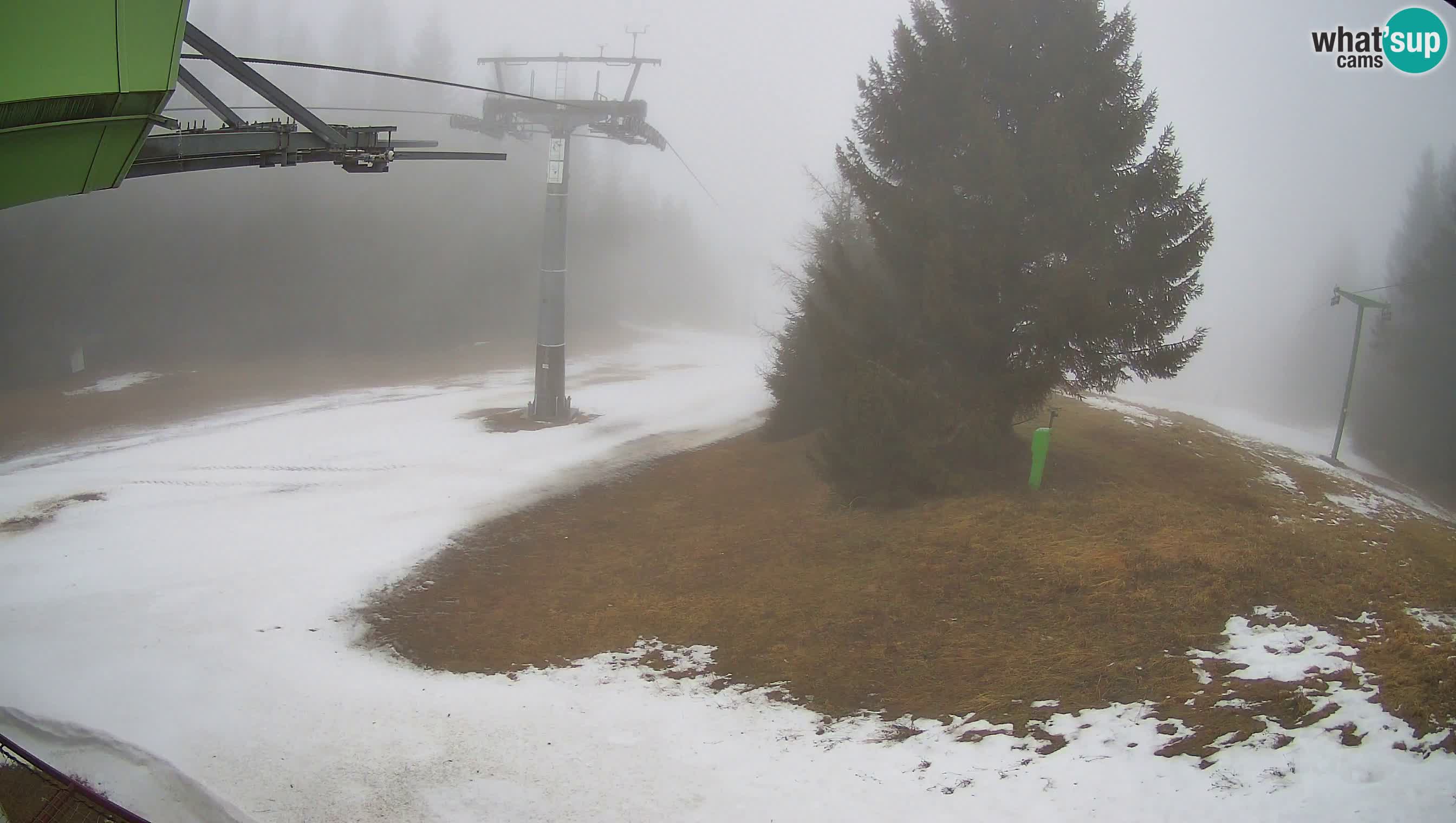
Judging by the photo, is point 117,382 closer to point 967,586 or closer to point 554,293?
point 554,293

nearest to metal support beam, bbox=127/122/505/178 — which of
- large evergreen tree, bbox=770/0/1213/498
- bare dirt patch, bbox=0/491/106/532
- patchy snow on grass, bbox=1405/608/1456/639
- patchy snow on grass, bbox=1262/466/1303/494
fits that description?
large evergreen tree, bbox=770/0/1213/498

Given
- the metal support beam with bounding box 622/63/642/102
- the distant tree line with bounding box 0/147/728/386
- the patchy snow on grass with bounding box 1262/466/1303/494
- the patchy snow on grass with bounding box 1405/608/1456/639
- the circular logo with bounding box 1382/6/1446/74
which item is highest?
the metal support beam with bounding box 622/63/642/102

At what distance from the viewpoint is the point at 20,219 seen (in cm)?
2991

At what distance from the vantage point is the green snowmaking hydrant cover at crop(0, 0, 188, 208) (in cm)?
438

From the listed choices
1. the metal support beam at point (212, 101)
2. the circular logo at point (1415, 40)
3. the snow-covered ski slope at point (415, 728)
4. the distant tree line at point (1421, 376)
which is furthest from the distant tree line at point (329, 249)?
the distant tree line at point (1421, 376)

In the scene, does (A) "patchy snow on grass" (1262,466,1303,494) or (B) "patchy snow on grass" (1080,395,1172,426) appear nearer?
(A) "patchy snow on grass" (1262,466,1303,494)

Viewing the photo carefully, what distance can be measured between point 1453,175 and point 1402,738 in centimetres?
5368

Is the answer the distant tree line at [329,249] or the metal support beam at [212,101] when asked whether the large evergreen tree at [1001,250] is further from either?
the distant tree line at [329,249]

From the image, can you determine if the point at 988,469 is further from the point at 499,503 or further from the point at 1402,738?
the point at 499,503

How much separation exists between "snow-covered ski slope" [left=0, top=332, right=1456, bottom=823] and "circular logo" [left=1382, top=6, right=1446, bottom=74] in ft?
34.1

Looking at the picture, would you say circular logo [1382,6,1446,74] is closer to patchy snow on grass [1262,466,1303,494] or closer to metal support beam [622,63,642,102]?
patchy snow on grass [1262,466,1303,494]

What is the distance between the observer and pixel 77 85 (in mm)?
4730

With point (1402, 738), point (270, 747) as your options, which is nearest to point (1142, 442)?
point (1402, 738)

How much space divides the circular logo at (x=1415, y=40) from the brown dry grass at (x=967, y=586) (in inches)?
276
